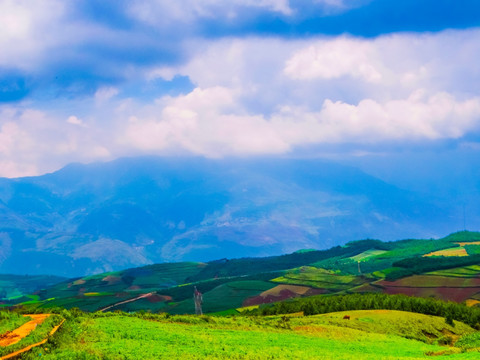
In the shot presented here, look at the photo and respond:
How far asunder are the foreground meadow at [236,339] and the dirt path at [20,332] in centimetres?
329

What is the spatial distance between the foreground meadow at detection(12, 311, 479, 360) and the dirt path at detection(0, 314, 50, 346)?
10.8 feet

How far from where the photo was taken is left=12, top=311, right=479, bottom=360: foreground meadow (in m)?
41.7

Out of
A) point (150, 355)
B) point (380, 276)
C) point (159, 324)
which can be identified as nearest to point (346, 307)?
point (159, 324)

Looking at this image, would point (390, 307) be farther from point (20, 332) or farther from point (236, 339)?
point (20, 332)

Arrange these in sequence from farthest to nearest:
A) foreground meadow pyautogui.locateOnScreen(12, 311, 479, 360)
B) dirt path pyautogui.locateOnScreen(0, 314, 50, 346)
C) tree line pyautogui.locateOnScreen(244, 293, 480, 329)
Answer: tree line pyautogui.locateOnScreen(244, 293, 480, 329)
dirt path pyautogui.locateOnScreen(0, 314, 50, 346)
foreground meadow pyautogui.locateOnScreen(12, 311, 479, 360)

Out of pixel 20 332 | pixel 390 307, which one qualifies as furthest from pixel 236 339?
pixel 390 307

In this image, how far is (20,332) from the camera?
49.9 meters

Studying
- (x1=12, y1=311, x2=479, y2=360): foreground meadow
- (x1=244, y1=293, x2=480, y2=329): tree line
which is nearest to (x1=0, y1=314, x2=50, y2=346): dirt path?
(x1=12, y1=311, x2=479, y2=360): foreground meadow

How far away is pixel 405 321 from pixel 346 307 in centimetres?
1824

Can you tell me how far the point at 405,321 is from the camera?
78.6 metres

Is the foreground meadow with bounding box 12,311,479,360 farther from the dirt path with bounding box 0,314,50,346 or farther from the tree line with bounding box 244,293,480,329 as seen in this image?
the tree line with bounding box 244,293,480,329

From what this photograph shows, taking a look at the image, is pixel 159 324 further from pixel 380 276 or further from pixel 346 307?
pixel 380 276

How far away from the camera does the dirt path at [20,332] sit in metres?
45.4

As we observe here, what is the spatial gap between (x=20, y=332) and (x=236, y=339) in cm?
2000
